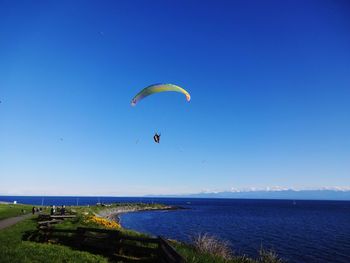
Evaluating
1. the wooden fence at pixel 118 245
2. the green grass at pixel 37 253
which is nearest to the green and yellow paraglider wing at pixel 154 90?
the wooden fence at pixel 118 245

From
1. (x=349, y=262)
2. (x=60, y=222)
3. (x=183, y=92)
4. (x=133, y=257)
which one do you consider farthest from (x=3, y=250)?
(x=349, y=262)

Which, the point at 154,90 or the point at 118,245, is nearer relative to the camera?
the point at 118,245

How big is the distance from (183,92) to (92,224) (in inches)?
560

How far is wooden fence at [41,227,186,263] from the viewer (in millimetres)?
15664

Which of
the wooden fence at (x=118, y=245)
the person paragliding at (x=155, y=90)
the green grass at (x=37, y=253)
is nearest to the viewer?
the wooden fence at (x=118, y=245)

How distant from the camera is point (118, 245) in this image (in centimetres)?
1795

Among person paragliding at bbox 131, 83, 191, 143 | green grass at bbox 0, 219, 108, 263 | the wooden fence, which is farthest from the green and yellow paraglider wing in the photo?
green grass at bbox 0, 219, 108, 263

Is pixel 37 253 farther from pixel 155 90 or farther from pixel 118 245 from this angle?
pixel 155 90

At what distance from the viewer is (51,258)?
16234 mm

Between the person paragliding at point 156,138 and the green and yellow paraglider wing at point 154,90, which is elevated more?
the green and yellow paraglider wing at point 154,90

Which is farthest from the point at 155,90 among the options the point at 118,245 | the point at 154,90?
the point at 118,245

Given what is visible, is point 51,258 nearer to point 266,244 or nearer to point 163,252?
point 163,252

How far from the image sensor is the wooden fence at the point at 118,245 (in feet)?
51.4

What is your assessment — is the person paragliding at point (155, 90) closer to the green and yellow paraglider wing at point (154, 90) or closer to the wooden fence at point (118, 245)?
the green and yellow paraglider wing at point (154, 90)
